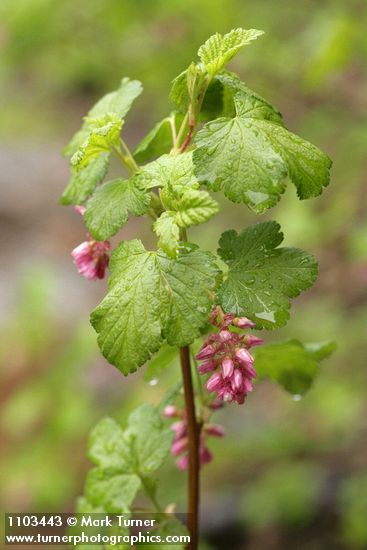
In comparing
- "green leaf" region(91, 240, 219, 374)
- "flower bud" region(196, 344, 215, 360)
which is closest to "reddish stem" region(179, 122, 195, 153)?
"green leaf" region(91, 240, 219, 374)

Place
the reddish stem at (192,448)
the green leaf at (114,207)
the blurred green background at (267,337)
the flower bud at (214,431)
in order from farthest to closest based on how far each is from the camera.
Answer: the blurred green background at (267,337) < the flower bud at (214,431) < the reddish stem at (192,448) < the green leaf at (114,207)

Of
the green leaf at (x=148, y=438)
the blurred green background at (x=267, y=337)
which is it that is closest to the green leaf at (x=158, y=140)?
the green leaf at (x=148, y=438)

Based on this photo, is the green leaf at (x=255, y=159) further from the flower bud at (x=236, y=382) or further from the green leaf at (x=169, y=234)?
the flower bud at (x=236, y=382)

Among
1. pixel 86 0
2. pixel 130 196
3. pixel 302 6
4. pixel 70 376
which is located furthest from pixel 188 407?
pixel 302 6

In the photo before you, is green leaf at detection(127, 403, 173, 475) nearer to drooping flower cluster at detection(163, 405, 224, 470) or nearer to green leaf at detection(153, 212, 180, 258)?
drooping flower cluster at detection(163, 405, 224, 470)

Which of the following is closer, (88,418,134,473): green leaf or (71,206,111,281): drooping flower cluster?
(71,206,111,281): drooping flower cluster

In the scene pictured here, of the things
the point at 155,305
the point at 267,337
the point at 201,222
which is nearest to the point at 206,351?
the point at 155,305

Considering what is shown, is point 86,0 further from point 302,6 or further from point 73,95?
point 73,95
